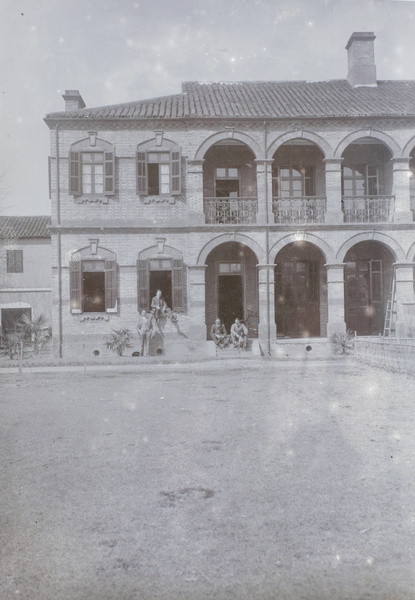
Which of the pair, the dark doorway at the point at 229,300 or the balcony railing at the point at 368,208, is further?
the dark doorway at the point at 229,300

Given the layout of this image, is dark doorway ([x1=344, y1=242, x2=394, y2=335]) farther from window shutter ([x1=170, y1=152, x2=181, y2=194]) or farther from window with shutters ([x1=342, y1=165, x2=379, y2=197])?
window shutter ([x1=170, y1=152, x2=181, y2=194])

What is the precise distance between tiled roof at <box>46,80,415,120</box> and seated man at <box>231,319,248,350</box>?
24.1 feet

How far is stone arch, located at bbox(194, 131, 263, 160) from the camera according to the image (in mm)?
17438

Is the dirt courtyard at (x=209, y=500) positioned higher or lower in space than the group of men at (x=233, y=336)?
lower

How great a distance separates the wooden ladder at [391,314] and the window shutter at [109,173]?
10.7m

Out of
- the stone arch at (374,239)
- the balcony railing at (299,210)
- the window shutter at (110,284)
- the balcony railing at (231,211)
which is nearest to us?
the window shutter at (110,284)

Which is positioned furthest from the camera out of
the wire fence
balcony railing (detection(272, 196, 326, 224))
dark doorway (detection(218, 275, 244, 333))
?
dark doorway (detection(218, 275, 244, 333))

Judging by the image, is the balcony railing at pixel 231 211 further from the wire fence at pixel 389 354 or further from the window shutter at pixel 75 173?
the wire fence at pixel 389 354

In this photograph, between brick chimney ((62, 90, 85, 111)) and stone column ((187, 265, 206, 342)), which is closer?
stone column ((187, 265, 206, 342))

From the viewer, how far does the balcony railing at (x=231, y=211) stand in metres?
17.9

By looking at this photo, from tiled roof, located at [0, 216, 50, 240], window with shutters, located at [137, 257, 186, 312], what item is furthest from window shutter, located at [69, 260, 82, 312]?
tiled roof, located at [0, 216, 50, 240]

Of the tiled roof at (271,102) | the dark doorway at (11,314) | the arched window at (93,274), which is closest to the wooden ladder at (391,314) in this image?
the tiled roof at (271,102)

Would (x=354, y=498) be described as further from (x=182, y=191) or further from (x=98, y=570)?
(x=182, y=191)

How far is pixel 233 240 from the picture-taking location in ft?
57.6
